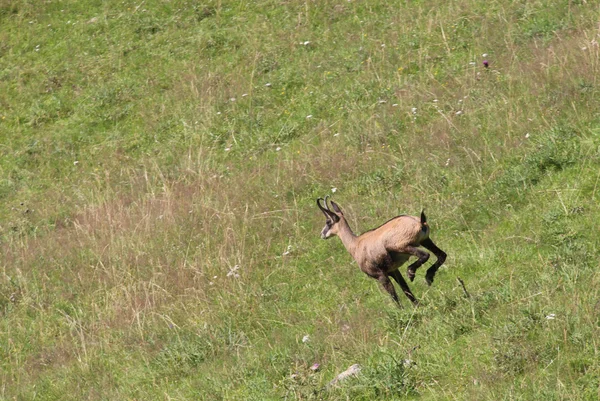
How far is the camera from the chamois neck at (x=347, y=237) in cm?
794

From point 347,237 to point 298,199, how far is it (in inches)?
143

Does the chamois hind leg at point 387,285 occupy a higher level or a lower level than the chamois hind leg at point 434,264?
lower

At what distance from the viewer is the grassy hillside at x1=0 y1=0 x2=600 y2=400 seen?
6.72 meters

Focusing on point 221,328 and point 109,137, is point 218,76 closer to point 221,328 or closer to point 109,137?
point 109,137

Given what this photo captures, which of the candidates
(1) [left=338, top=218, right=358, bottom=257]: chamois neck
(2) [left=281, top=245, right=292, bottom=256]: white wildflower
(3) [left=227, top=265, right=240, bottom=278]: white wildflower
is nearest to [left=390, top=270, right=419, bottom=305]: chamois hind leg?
(1) [left=338, top=218, right=358, bottom=257]: chamois neck

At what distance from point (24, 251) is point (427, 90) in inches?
255

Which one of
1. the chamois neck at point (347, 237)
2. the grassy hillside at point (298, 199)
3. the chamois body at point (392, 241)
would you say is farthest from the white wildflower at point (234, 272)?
the chamois body at point (392, 241)

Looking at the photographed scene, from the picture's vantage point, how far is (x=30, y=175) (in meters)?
17.1

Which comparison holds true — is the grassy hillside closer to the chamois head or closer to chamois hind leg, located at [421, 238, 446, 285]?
chamois hind leg, located at [421, 238, 446, 285]

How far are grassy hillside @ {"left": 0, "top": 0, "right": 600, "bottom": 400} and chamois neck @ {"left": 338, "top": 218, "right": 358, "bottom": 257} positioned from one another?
0.58m

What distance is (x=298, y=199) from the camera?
11688 mm

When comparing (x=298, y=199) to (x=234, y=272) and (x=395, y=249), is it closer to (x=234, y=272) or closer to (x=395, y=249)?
(x=234, y=272)

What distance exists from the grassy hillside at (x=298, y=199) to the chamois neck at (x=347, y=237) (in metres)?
0.58

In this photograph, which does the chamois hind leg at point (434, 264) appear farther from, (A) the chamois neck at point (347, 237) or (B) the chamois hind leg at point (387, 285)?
(A) the chamois neck at point (347, 237)
